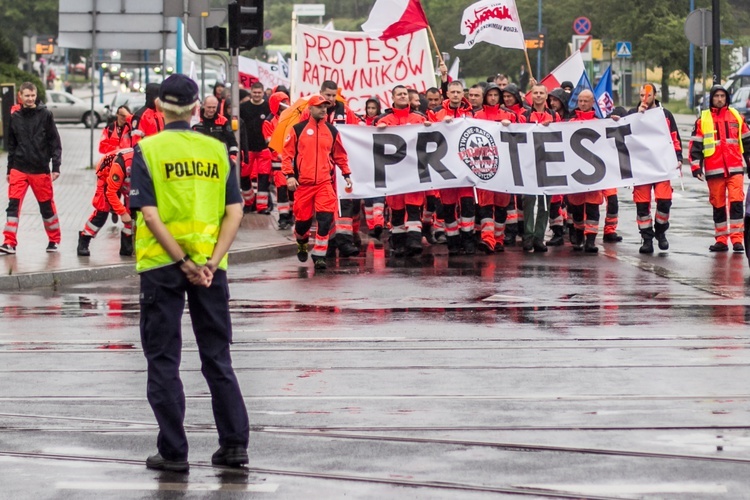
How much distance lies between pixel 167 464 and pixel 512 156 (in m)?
11.7

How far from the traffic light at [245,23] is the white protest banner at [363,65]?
2.47 m

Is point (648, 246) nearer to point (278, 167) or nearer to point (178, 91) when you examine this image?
point (278, 167)

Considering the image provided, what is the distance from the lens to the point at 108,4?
84.3ft

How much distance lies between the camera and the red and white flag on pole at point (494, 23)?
20578 millimetres

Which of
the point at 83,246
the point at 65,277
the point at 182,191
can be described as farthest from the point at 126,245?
the point at 182,191

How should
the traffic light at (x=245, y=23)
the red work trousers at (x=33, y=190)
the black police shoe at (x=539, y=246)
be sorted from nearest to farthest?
the red work trousers at (x=33, y=190)
the black police shoe at (x=539, y=246)
the traffic light at (x=245, y=23)

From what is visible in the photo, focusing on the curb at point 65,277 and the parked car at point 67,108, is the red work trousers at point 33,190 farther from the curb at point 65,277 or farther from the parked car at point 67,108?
the parked car at point 67,108

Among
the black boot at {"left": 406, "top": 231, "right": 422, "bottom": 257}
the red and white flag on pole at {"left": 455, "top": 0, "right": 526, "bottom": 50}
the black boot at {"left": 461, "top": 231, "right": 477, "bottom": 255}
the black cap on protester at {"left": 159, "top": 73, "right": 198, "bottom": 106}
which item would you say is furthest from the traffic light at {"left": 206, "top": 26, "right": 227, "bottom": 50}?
the black cap on protester at {"left": 159, "top": 73, "right": 198, "bottom": 106}

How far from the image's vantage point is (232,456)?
22.4 ft

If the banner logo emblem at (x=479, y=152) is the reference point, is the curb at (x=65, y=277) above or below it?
below

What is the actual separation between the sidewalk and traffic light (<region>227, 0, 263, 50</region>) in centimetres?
240

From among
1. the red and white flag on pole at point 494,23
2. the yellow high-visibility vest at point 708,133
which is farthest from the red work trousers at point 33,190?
the yellow high-visibility vest at point 708,133

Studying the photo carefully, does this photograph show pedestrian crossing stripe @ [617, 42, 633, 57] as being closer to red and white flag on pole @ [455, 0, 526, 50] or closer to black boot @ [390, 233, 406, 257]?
red and white flag on pole @ [455, 0, 526, 50]

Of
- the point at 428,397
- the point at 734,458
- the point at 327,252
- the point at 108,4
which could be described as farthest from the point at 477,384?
the point at 108,4
